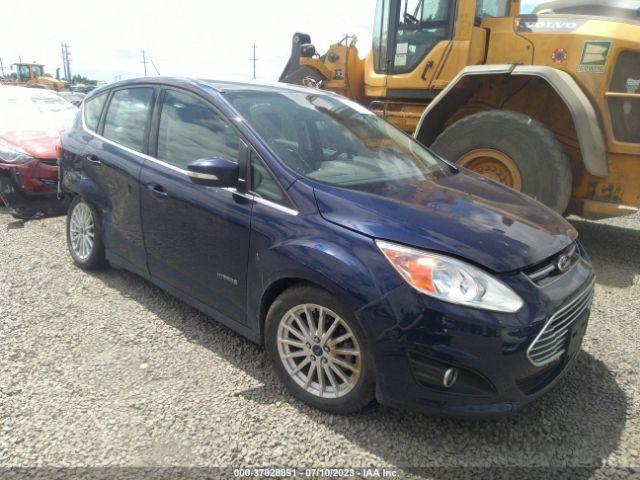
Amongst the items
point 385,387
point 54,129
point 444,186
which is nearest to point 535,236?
point 444,186

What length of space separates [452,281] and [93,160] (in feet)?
10.1

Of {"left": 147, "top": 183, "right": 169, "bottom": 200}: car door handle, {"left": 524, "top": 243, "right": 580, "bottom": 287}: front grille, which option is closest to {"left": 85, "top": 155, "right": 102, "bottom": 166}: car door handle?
{"left": 147, "top": 183, "right": 169, "bottom": 200}: car door handle

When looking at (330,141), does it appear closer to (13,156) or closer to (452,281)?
(452,281)

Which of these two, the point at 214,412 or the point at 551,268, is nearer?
the point at 551,268

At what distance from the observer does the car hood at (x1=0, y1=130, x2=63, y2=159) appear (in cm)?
583

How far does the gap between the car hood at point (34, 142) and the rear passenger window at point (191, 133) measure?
11.1 ft

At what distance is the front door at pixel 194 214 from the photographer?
107 inches

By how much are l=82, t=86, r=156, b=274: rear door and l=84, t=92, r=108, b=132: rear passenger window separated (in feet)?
0.37

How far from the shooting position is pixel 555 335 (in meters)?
2.21

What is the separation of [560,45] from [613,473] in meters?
4.45

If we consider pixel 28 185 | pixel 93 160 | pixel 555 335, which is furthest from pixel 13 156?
pixel 555 335

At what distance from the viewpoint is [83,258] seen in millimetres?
4152

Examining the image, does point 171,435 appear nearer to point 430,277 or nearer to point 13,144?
point 430,277

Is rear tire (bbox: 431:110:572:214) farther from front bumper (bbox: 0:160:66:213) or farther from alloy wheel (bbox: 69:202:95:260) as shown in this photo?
front bumper (bbox: 0:160:66:213)
